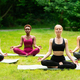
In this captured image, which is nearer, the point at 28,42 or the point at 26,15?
the point at 28,42

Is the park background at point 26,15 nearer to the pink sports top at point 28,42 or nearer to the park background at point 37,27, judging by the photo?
the park background at point 37,27

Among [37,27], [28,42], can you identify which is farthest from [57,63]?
[37,27]

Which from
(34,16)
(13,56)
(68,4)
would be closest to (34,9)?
(34,16)

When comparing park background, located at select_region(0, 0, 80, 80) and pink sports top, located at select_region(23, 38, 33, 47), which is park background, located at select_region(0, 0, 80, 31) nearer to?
park background, located at select_region(0, 0, 80, 80)

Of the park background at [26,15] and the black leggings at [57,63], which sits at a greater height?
the black leggings at [57,63]

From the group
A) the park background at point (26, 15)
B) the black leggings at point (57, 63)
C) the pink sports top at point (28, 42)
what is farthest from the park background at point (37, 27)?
the pink sports top at point (28, 42)

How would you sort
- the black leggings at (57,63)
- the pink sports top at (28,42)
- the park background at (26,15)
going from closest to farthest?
1. the black leggings at (57,63)
2. the pink sports top at (28,42)
3. the park background at (26,15)

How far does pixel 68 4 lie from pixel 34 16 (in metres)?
9.72

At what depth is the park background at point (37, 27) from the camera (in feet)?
17.5

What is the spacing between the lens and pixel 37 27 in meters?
28.6

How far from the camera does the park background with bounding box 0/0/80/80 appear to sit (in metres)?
5.33

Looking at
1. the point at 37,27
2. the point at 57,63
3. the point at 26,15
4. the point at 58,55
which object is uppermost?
the point at 58,55

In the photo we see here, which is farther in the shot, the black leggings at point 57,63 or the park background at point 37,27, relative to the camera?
the black leggings at point 57,63

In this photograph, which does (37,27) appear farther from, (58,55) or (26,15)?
(58,55)
